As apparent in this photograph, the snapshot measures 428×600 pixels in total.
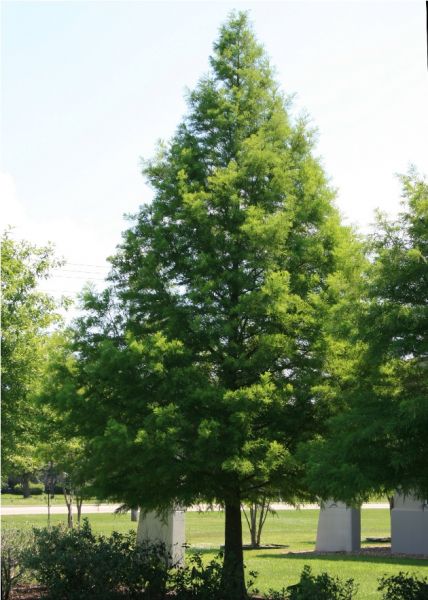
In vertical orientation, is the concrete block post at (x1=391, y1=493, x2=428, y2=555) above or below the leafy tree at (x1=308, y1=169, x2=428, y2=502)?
below

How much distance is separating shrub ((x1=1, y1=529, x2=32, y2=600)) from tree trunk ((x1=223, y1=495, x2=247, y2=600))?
3808mm

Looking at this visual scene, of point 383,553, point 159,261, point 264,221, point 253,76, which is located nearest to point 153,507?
point 159,261

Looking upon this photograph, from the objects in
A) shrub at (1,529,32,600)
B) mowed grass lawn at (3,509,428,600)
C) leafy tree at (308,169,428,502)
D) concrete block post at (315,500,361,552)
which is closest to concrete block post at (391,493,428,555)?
concrete block post at (315,500,361,552)

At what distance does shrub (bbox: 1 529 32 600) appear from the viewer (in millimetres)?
14828

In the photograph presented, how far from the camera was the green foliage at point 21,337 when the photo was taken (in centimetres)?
1836

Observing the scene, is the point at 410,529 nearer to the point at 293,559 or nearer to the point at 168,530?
the point at 293,559

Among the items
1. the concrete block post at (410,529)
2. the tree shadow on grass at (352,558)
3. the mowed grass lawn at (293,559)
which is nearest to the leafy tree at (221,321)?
the mowed grass lawn at (293,559)

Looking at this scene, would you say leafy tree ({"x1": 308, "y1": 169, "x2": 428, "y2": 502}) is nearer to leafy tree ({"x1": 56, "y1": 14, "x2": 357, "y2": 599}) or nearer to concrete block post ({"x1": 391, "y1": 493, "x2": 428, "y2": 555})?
leafy tree ({"x1": 56, "y1": 14, "x2": 357, "y2": 599})

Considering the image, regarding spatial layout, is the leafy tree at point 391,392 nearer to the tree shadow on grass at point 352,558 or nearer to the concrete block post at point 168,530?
the concrete block post at point 168,530

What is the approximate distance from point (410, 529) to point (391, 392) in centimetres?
1445

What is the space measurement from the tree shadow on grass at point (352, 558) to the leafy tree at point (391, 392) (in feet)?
37.7

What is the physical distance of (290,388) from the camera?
12.8 metres

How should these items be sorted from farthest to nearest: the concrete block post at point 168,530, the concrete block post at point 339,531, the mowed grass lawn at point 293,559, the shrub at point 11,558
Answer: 1. the concrete block post at point 339,531
2. the concrete block post at point 168,530
3. the mowed grass lawn at point 293,559
4. the shrub at point 11,558

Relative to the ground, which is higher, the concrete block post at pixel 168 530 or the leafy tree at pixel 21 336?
the leafy tree at pixel 21 336
